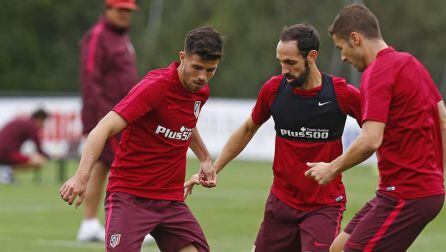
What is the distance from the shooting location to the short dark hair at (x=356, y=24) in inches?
274

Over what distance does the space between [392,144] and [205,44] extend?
1481 millimetres

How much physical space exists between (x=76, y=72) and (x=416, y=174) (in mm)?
48381

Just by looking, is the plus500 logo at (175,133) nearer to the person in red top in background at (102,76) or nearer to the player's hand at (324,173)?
the player's hand at (324,173)

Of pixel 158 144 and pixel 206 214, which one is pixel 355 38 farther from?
pixel 206 214

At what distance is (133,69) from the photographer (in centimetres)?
1205

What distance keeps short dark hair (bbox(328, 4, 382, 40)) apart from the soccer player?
957 millimetres

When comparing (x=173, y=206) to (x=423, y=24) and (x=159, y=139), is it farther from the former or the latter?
(x=423, y=24)

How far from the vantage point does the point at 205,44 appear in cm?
752

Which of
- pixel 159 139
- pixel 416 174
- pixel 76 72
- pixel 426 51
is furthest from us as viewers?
pixel 76 72

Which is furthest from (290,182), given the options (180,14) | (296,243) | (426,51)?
(180,14)

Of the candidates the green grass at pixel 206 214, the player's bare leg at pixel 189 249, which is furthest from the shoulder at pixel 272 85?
the green grass at pixel 206 214

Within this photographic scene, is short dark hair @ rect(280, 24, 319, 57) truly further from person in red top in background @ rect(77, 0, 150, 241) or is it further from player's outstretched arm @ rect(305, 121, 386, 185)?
person in red top in background @ rect(77, 0, 150, 241)

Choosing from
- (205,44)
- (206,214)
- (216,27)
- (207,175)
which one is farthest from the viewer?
(216,27)

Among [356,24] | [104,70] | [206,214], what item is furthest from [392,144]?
[206,214]
